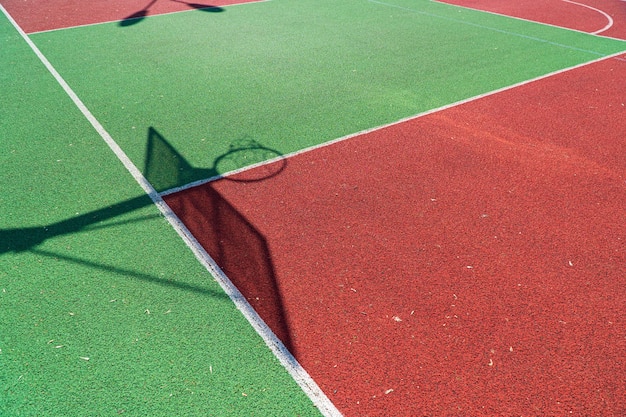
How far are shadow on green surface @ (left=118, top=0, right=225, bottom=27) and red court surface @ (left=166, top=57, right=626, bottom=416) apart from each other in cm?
953

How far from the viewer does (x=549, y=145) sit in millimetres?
8180

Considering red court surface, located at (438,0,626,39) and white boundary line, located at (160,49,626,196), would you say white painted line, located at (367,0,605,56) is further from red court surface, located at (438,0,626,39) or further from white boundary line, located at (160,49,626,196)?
red court surface, located at (438,0,626,39)

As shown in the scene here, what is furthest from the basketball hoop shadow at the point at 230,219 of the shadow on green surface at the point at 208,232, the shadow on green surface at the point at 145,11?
the shadow on green surface at the point at 145,11

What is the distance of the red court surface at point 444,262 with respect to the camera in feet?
14.4

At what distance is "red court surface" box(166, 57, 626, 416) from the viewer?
4391 mm

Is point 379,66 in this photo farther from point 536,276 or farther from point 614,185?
point 536,276

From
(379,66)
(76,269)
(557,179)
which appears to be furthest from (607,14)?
(76,269)

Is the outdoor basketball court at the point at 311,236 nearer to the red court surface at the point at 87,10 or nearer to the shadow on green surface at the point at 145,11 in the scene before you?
the red court surface at the point at 87,10

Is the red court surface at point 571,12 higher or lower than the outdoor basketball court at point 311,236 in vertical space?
higher

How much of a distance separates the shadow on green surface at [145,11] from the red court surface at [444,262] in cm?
953

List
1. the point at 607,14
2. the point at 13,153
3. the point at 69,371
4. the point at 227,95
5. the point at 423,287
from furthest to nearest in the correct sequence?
the point at 607,14, the point at 227,95, the point at 13,153, the point at 423,287, the point at 69,371

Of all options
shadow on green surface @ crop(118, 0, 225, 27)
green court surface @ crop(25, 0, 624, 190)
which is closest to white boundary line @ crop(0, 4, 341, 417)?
green court surface @ crop(25, 0, 624, 190)

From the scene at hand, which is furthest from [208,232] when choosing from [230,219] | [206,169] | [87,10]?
[87,10]

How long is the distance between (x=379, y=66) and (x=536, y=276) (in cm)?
706
